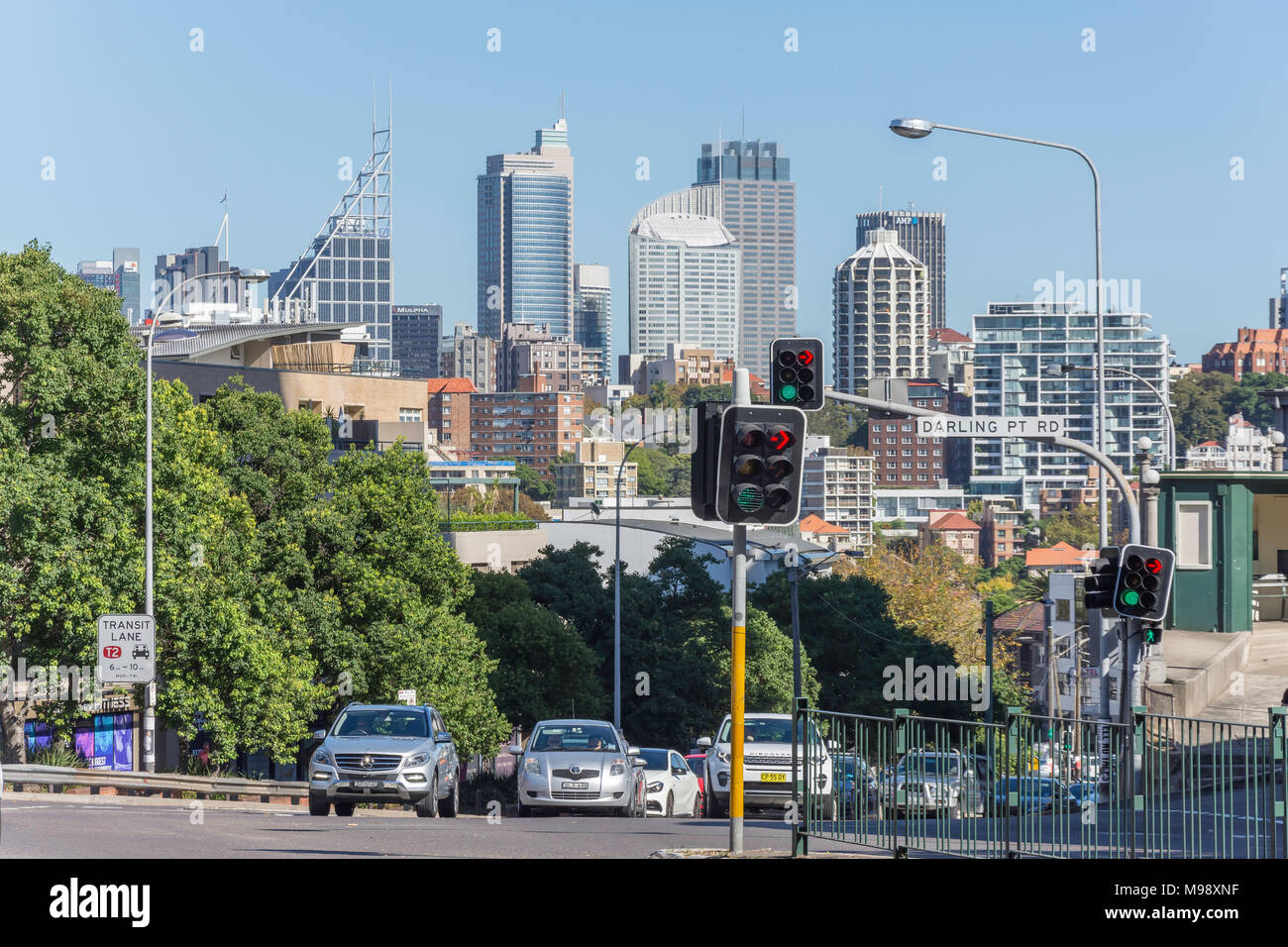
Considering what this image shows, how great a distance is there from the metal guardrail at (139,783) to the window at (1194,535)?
789 inches

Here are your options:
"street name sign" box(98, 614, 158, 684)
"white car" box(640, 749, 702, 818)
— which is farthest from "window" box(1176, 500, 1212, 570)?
"street name sign" box(98, 614, 158, 684)

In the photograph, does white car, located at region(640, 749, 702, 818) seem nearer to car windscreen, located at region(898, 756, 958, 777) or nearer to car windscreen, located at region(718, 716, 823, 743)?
car windscreen, located at region(718, 716, 823, 743)

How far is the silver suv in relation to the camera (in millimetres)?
19797

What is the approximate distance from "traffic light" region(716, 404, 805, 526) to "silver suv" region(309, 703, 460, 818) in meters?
8.62

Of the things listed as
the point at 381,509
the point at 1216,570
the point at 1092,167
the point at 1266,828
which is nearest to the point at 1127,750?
the point at 1266,828

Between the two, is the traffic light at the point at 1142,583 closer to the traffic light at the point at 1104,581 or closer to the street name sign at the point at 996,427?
the traffic light at the point at 1104,581

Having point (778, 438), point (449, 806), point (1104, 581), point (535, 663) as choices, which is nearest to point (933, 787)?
point (778, 438)

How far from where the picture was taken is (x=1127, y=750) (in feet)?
39.5

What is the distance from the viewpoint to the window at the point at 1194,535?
3581 cm

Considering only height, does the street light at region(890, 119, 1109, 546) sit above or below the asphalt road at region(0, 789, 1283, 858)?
above

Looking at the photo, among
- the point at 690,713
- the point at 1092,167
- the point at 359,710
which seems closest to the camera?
the point at 359,710

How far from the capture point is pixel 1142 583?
19.6 m

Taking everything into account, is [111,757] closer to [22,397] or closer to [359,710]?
[22,397]
